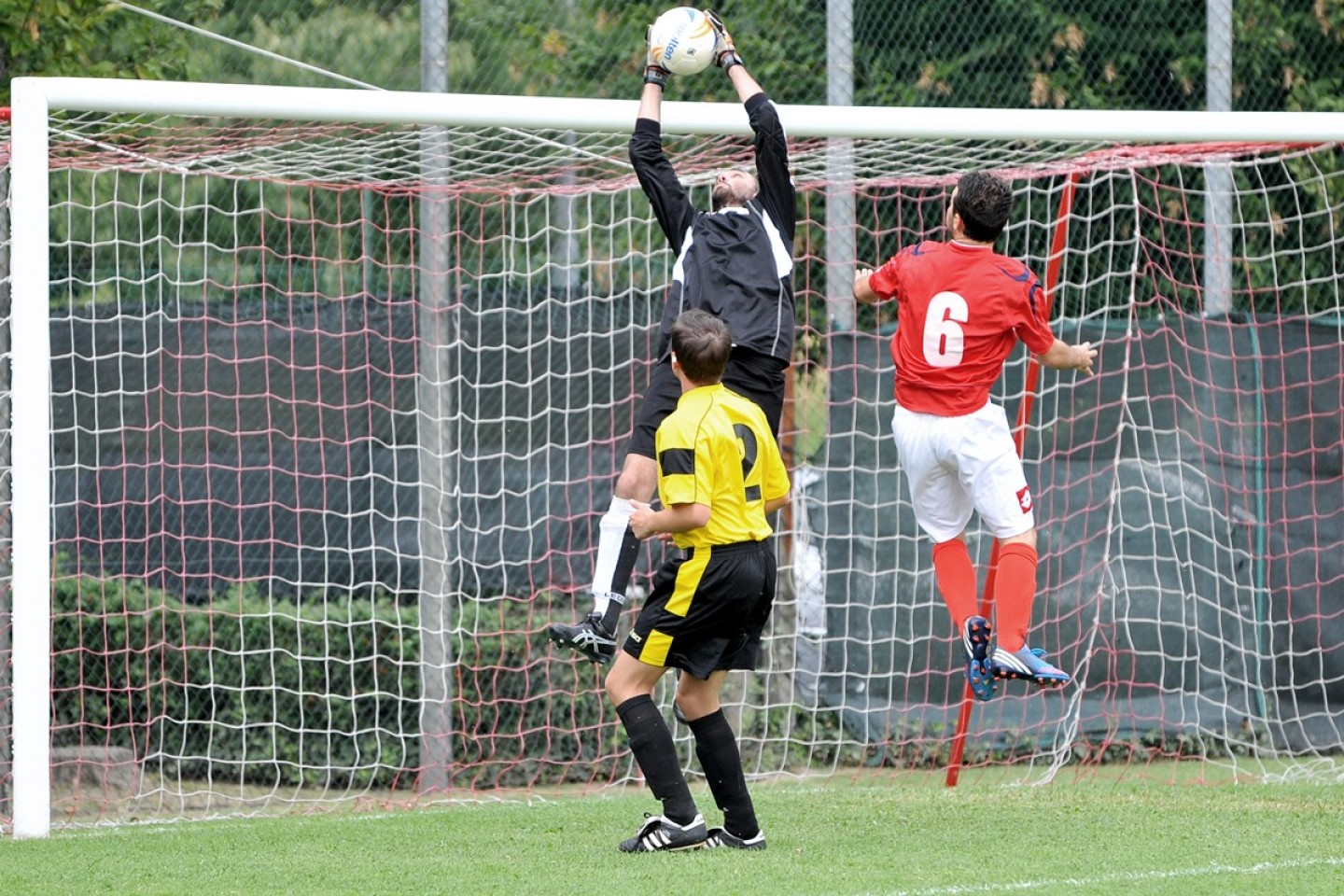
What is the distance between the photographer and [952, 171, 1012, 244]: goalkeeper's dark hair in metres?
6.12

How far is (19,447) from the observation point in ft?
21.5

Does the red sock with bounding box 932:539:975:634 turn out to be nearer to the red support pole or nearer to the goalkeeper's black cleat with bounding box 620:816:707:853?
the red support pole

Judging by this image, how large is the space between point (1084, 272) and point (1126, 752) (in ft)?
8.73

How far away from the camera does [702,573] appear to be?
5.30 metres

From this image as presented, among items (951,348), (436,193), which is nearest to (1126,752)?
(951,348)

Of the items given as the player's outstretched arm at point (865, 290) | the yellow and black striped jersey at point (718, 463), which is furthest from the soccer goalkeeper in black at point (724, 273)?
the yellow and black striped jersey at point (718, 463)

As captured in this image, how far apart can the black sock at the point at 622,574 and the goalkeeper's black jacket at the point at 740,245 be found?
728 millimetres

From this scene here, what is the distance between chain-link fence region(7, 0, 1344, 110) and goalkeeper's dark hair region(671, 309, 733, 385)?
16.8 ft

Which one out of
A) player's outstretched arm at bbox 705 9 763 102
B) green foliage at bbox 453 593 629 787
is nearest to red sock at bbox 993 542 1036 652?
player's outstretched arm at bbox 705 9 763 102

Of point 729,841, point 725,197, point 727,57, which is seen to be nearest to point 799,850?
point 729,841

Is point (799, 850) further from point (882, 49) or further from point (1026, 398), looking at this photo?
point (882, 49)

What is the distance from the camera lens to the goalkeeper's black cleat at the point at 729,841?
566cm

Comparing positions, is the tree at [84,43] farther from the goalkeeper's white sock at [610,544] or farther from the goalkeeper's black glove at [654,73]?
the goalkeeper's white sock at [610,544]

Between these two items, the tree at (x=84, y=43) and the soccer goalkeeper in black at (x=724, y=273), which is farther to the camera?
the tree at (x=84, y=43)
